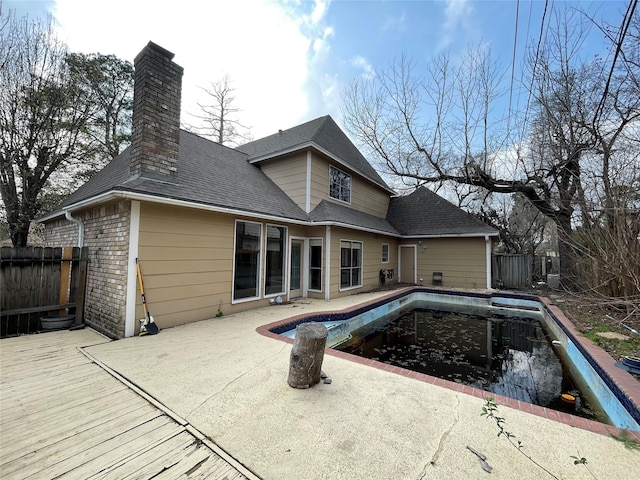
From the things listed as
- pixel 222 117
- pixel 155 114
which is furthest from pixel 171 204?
pixel 222 117

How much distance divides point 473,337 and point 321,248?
4.62 metres

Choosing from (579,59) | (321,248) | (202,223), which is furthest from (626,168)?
(202,223)

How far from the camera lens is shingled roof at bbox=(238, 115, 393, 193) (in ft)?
31.5

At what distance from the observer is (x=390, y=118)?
484 inches

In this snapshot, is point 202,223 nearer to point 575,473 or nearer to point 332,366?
point 332,366

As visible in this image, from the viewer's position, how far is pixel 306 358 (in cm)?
289

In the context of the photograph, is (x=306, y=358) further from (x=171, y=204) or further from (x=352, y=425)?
(x=171, y=204)

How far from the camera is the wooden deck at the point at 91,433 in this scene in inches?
71.0

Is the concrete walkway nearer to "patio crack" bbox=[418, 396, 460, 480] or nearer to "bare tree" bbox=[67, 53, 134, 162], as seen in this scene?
"patio crack" bbox=[418, 396, 460, 480]

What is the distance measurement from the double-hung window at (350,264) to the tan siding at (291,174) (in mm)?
2106

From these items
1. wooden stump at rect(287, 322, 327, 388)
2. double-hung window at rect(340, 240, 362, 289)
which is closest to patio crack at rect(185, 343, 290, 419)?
wooden stump at rect(287, 322, 327, 388)

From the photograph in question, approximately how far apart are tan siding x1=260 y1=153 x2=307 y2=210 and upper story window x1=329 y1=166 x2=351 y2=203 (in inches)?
48.6

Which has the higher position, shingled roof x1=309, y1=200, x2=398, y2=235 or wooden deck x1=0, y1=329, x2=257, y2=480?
shingled roof x1=309, y1=200, x2=398, y2=235

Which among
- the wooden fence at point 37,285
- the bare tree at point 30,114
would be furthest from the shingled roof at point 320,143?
the bare tree at point 30,114
